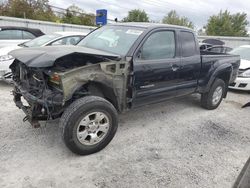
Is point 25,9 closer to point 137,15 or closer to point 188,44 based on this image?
point 137,15

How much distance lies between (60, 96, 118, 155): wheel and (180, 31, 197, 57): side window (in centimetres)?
198

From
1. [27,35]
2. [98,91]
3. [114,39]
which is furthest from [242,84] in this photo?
[27,35]

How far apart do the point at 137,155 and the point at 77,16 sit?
116 ft

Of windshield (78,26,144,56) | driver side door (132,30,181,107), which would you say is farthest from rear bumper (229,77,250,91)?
windshield (78,26,144,56)

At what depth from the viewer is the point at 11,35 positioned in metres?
7.70

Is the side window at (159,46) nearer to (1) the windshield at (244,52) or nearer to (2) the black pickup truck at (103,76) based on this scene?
(2) the black pickup truck at (103,76)

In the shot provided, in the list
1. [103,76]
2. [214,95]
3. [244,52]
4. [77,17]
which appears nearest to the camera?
[103,76]

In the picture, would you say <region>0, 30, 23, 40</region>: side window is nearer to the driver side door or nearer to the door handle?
the driver side door

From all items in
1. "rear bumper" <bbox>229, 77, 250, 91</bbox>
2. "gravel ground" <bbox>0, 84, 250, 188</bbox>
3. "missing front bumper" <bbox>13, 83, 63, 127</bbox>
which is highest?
"missing front bumper" <bbox>13, 83, 63, 127</bbox>

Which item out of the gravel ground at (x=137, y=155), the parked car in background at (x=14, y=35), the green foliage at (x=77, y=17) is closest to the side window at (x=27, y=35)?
the parked car in background at (x=14, y=35)

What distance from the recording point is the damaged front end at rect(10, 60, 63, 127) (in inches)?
114

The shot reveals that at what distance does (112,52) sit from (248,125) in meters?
3.17

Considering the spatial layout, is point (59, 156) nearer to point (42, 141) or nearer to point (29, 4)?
point (42, 141)

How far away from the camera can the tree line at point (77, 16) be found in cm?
2844
